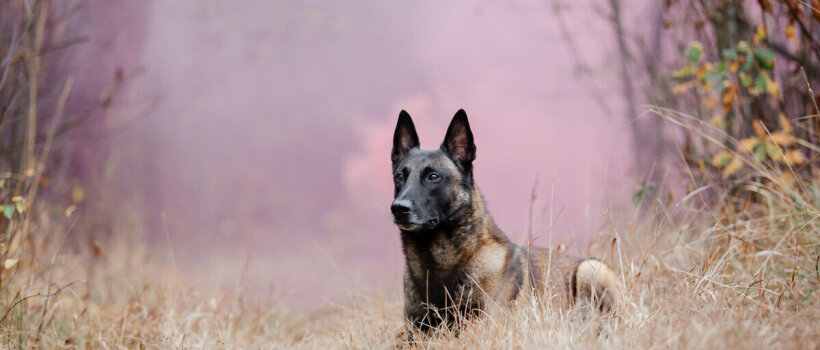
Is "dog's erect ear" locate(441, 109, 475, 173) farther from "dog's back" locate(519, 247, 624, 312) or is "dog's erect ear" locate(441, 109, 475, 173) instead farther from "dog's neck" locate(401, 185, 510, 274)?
"dog's back" locate(519, 247, 624, 312)

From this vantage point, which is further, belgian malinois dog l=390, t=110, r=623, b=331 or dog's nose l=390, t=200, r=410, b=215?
belgian malinois dog l=390, t=110, r=623, b=331

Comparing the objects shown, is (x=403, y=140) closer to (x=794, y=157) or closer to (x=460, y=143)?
(x=460, y=143)

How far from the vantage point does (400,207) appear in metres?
3.43

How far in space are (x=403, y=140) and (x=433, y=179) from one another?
1.44 ft

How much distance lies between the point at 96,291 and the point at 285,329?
5.63 feet

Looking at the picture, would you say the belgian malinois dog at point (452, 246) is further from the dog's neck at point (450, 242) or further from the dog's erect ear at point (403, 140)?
the dog's erect ear at point (403, 140)

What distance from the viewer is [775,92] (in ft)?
17.0

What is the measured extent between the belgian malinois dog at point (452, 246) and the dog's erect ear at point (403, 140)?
0.38 ft

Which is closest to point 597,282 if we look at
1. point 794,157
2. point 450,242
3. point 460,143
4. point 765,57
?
point 450,242

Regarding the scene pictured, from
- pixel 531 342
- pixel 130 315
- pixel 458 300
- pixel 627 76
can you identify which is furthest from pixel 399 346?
pixel 627 76

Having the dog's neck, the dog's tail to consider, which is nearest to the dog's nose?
the dog's neck

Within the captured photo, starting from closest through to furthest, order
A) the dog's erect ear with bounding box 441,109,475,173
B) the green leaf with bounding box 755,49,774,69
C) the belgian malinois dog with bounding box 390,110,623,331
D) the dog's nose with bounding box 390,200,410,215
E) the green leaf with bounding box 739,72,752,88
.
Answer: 1. the dog's nose with bounding box 390,200,410,215
2. the belgian malinois dog with bounding box 390,110,623,331
3. the dog's erect ear with bounding box 441,109,475,173
4. the green leaf with bounding box 755,49,774,69
5. the green leaf with bounding box 739,72,752,88

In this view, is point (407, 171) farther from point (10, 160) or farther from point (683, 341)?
point (10, 160)

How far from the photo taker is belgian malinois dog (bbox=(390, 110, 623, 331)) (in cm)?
361
